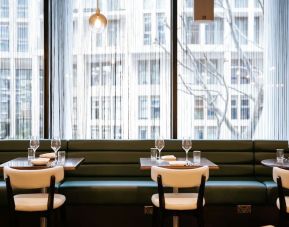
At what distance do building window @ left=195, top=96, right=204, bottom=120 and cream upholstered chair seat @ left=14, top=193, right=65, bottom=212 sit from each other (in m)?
2.33

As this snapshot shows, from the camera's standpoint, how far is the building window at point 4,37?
203 inches

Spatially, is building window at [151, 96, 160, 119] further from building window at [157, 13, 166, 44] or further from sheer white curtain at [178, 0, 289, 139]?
building window at [157, 13, 166, 44]

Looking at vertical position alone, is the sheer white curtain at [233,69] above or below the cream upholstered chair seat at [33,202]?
above

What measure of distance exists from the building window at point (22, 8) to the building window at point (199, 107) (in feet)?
8.02

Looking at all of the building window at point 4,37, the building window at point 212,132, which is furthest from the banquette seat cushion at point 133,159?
the building window at point 4,37

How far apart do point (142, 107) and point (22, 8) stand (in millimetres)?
1983

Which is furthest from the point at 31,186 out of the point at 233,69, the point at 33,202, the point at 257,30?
the point at 257,30

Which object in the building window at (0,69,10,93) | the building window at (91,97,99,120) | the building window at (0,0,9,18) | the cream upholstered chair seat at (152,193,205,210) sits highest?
the building window at (0,0,9,18)

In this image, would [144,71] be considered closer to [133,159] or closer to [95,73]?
[95,73]

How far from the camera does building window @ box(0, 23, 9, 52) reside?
16.9 ft

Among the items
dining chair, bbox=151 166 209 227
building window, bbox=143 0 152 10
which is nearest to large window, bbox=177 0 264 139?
building window, bbox=143 0 152 10

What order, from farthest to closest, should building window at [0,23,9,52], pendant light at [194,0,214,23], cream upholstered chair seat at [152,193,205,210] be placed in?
building window at [0,23,9,52]
pendant light at [194,0,214,23]
cream upholstered chair seat at [152,193,205,210]

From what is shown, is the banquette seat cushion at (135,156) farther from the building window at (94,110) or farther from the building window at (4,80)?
the building window at (4,80)

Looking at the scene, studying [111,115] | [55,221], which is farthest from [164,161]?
[111,115]
